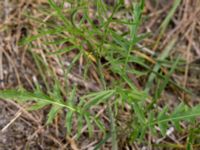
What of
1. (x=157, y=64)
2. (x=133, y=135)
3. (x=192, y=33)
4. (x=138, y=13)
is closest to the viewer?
(x=138, y=13)

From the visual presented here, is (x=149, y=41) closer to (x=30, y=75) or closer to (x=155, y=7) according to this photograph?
(x=155, y=7)

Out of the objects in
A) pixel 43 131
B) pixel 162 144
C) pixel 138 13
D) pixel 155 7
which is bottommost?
pixel 162 144

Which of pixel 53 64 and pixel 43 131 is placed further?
pixel 53 64

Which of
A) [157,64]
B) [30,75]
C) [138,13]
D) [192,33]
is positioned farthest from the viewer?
[192,33]

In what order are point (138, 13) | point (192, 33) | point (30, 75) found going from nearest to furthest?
point (138, 13) → point (30, 75) → point (192, 33)

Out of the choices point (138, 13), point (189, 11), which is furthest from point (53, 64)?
point (189, 11)

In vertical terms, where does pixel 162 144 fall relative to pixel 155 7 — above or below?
below

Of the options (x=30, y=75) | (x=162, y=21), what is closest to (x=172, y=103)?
(x=162, y=21)

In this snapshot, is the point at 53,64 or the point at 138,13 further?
the point at 53,64

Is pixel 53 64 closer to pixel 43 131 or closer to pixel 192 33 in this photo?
pixel 43 131
